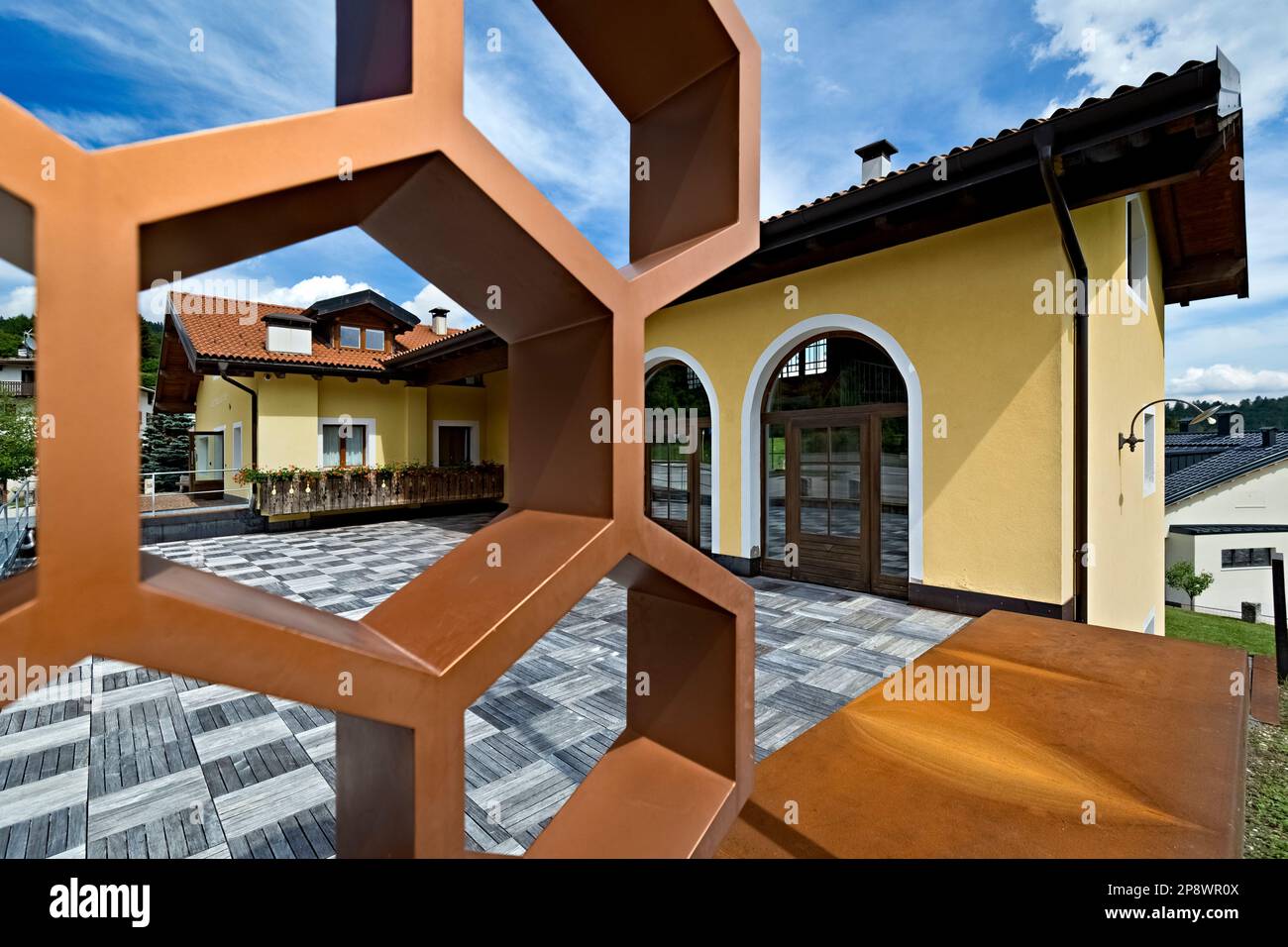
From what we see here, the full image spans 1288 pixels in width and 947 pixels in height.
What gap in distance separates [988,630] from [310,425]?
48.4ft

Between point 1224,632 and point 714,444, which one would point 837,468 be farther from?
point 1224,632

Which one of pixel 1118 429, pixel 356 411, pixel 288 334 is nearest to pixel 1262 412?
pixel 1118 429

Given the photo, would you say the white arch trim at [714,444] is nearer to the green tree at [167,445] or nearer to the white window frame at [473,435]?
the white window frame at [473,435]

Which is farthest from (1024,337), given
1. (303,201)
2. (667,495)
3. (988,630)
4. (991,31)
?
(303,201)

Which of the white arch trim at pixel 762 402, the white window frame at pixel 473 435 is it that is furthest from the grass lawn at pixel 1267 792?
the white window frame at pixel 473 435

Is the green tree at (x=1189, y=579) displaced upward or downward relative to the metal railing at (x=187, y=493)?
downward

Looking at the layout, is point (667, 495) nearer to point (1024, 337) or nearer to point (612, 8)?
point (1024, 337)

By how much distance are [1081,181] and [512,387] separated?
6.84 m

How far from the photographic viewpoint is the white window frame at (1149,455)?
868 centimetres

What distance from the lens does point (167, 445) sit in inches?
979

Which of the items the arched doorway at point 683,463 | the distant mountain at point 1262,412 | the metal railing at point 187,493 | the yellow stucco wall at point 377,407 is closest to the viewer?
the arched doorway at point 683,463

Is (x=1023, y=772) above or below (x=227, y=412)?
below

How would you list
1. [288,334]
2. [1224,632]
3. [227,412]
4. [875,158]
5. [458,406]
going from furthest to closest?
[458,406] < [227,412] < [1224,632] < [288,334] < [875,158]

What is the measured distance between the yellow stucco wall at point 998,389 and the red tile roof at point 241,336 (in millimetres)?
9680
